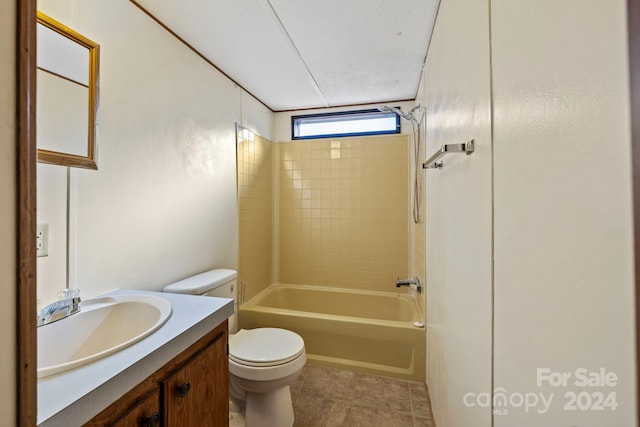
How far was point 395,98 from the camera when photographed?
2.54 meters

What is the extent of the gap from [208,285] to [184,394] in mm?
755

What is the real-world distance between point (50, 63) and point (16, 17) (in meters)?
0.95

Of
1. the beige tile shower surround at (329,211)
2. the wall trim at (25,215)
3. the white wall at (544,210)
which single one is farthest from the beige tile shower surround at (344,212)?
the wall trim at (25,215)

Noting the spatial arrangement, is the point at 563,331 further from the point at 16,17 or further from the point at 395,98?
the point at 395,98

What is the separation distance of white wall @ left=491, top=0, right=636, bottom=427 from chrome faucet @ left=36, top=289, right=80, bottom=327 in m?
1.34

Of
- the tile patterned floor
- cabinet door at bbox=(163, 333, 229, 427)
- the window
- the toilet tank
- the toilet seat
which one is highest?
the window

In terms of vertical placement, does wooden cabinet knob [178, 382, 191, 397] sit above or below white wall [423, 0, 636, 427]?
below

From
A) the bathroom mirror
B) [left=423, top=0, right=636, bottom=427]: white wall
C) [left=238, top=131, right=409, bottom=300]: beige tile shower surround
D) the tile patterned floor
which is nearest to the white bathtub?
the tile patterned floor

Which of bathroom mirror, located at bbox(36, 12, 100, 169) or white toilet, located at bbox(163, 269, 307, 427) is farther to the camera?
white toilet, located at bbox(163, 269, 307, 427)

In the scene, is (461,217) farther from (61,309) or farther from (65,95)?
(65,95)

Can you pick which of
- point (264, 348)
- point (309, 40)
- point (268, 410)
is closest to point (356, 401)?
point (268, 410)

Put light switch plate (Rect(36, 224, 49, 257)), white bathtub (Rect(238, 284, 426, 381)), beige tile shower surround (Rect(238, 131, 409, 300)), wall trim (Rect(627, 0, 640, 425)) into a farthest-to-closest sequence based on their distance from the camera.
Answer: beige tile shower surround (Rect(238, 131, 409, 300)) → white bathtub (Rect(238, 284, 426, 381)) → light switch plate (Rect(36, 224, 49, 257)) → wall trim (Rect(627, 0, 640, 425))

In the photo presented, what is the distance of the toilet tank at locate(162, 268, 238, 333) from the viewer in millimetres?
1435

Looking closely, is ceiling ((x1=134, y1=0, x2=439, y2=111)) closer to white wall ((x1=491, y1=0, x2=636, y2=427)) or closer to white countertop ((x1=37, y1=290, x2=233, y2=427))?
white wall ((x1=491, y1=0, x2=636, y2=427))
